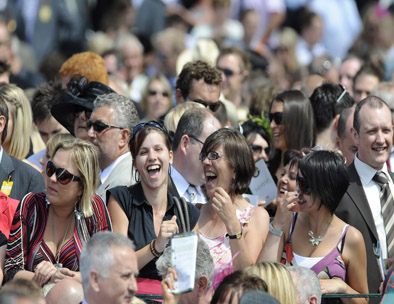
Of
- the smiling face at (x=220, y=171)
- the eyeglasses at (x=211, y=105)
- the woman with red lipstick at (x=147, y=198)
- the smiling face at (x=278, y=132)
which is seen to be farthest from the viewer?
the eyeglasses at (x=211, y=105)

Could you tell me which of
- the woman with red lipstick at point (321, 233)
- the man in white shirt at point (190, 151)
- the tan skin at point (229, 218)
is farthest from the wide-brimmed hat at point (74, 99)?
the woman with red lipstick at point (321, 233)

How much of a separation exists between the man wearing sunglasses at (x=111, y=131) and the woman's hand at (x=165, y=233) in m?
1.47

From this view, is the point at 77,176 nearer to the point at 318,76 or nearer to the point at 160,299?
the point at 160,299

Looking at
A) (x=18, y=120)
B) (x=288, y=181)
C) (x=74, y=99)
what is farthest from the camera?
(x=74, y=99)

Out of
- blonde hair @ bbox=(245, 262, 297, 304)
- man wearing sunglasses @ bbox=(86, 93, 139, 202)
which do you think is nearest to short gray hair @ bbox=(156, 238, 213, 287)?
blonde hair @ bbox=(245, 262, 297, 304)

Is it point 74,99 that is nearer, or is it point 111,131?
point 111,131

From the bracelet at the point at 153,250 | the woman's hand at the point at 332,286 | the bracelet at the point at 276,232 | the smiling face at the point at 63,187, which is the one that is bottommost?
the woman's hand at the point at 332,286

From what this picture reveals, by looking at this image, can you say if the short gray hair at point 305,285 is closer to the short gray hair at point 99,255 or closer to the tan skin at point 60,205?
the short gray hair at point 99,255

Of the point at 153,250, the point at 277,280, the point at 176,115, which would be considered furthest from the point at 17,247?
the point at 176,115

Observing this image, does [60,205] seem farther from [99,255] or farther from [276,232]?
[276,232]

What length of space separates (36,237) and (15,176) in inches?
42.4

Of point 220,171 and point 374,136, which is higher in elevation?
point 374,136

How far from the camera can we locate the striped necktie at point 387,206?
23.7 ft

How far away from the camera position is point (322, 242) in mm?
6555
